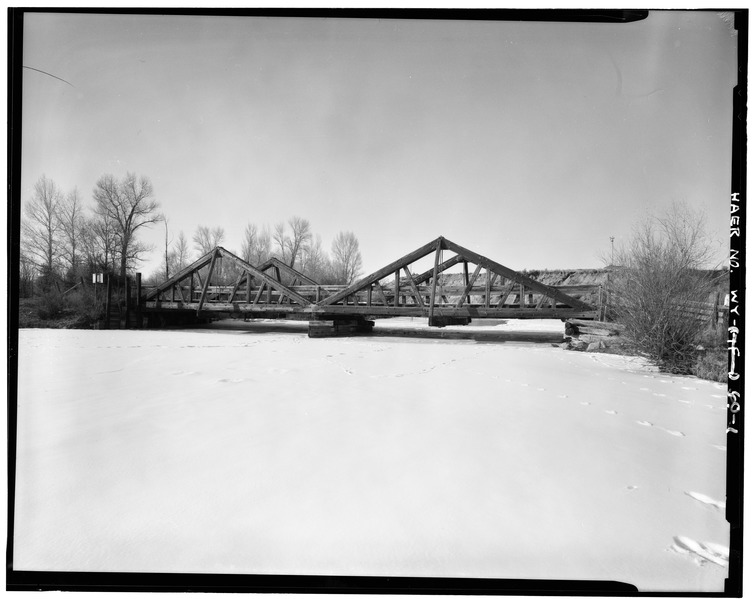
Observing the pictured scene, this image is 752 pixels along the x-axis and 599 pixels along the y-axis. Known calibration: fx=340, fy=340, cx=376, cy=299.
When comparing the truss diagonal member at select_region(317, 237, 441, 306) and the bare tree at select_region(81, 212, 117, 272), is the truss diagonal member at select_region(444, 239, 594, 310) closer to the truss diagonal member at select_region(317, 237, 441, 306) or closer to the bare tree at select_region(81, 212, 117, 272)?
the truss diagonal member at select_region(317, 237, 441, 306)

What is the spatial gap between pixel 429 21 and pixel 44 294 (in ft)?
17.5

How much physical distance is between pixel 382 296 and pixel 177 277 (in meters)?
7.20

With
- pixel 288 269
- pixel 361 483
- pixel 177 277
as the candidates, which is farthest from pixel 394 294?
pixel 361 483

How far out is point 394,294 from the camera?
10.7 meters

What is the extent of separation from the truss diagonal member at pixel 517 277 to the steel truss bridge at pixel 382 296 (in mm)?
23

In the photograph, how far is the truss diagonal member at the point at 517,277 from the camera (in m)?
9.12

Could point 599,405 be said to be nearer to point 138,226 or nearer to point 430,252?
point 138,226

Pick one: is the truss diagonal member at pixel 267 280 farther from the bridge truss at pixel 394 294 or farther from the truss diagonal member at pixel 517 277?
the truss diagonal member at pixel 517 277

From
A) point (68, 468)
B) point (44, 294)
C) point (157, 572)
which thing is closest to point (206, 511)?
point (157, 572)

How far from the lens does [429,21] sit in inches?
91.3

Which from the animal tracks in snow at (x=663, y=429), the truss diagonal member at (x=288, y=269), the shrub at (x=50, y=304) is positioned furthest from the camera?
the truss diagonal member at (x=288, y=269)

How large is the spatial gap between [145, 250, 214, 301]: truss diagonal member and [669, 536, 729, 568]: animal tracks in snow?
1218 centimetres

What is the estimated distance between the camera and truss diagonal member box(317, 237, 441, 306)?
31.7 ft

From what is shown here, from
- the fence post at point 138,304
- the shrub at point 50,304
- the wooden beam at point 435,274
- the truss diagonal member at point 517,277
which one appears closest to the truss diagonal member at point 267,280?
the fence post at point 138,304
